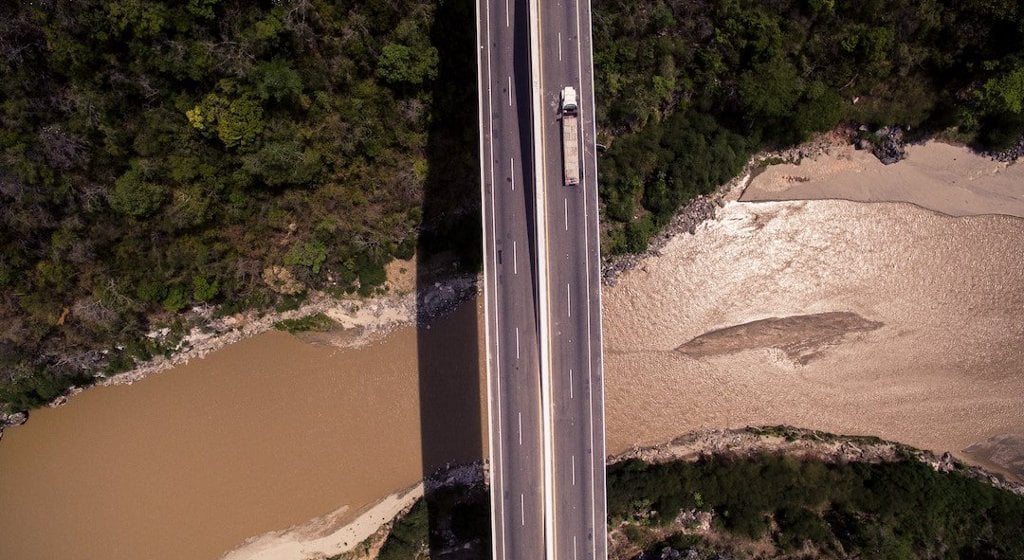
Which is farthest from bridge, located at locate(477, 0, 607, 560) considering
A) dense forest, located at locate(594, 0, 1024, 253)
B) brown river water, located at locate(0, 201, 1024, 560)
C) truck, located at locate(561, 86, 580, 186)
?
brown river water, located at locate(0, 201, 1024, 560)

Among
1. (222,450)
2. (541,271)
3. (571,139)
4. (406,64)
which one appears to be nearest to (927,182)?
(571,139)

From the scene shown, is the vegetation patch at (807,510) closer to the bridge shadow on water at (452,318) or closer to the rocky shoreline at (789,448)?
the rocky shoreline at (789,448)

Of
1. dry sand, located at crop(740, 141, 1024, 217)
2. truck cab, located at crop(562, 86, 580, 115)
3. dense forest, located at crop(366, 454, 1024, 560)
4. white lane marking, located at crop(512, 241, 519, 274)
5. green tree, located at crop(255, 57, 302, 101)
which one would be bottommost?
dense forest, located at crop(366, 454, 1024, 560)

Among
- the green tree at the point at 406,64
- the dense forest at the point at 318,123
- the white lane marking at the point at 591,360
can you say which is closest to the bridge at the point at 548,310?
the white lane marking at the point at 591,360

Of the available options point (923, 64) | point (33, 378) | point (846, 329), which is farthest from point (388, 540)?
point (923, 64)

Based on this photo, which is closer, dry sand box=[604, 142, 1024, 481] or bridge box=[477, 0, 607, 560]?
bridge box=[477, 0, 607, 560]

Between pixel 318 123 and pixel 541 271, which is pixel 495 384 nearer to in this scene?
pixel 541 271

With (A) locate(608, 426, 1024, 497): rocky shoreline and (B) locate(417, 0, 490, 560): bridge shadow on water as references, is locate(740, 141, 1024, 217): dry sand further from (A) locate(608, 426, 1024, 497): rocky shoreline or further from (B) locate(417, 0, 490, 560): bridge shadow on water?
(B) locate(417, 0, 490, 560): bridge shadow on water
